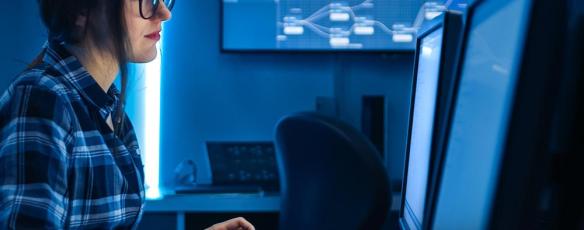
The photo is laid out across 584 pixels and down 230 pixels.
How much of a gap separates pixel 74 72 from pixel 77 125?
4.5 inches

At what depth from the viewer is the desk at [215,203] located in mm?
2168

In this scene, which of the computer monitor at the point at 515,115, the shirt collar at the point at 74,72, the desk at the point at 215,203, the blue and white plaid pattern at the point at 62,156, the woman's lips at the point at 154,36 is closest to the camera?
the computer monitor at the point at 515,115

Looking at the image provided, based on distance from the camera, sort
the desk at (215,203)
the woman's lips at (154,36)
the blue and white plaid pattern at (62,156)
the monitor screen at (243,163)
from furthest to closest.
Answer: the monitor screen at (243,163)
the desk at (215,203)
the woman's lips at (154,36)
the blue and white plaid pattern at (62,156)

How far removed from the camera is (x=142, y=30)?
38.9 inches

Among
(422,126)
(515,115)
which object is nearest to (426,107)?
(422,126)

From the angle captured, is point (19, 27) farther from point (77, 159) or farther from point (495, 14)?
point (495, 14)

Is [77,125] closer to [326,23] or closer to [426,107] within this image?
[426,107]

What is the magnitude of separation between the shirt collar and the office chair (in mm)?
535

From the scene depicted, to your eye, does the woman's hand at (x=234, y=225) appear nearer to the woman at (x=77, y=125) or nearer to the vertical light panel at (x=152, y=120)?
the woman at (x=77, y=125)

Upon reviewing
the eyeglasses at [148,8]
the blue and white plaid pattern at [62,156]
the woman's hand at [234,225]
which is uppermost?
the eyeglasses at [148,8]

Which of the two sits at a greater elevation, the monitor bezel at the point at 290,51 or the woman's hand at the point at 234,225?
the monitor bezel at the point at 290,51

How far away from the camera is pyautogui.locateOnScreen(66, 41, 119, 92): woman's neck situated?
36.4 inches

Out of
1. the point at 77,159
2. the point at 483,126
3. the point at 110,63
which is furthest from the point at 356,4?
the point at 483,126

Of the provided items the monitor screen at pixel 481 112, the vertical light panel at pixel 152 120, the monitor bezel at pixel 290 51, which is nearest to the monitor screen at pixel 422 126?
the monitor screen at pixel 481 112
